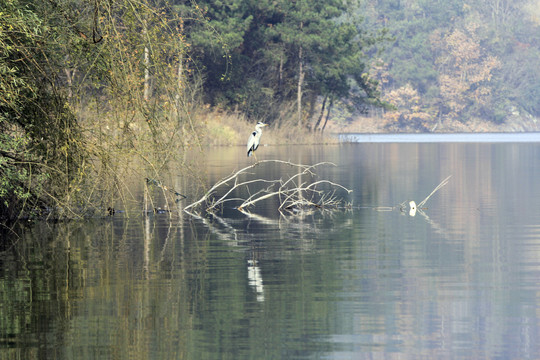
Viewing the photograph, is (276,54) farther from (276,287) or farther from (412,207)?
(276,287)

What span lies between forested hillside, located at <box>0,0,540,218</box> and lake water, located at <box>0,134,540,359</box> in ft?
4.03

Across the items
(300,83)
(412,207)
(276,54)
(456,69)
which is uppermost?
(456,69)

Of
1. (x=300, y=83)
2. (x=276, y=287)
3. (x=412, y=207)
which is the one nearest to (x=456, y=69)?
(x=300, y=83)

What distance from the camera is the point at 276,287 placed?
10.9 meters

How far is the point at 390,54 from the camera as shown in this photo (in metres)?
109

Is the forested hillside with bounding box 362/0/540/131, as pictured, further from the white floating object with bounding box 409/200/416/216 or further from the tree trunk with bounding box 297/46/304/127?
the white floating object with bounding box 409/200/416/216

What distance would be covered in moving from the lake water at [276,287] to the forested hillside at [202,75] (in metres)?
1.23

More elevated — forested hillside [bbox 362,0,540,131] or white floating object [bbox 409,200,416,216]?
forested hillside [bbox 362,0,540,131]

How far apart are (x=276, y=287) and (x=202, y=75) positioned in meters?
43.2

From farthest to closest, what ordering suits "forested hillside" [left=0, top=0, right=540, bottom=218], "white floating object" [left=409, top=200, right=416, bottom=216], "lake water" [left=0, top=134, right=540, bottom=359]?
1. "white floating object" [left=409, top=200, right=416, bottom=216]
2. "forested hillside" [left=0, top=0, right=540, bottom=218]
3. "lake water" [left=0, top=134, right=540, bottom=359]

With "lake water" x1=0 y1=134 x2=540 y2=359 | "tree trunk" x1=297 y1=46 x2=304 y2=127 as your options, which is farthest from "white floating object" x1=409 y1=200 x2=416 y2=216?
"tree trunk" x1=297 y1=46 x2=304 y2=127

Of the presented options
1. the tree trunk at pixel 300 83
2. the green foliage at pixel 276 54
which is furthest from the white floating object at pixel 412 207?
the tree trunk at pixel 300 83

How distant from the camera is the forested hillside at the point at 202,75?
14258 millimetres

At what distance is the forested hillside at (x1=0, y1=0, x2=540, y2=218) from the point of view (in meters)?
14.3
